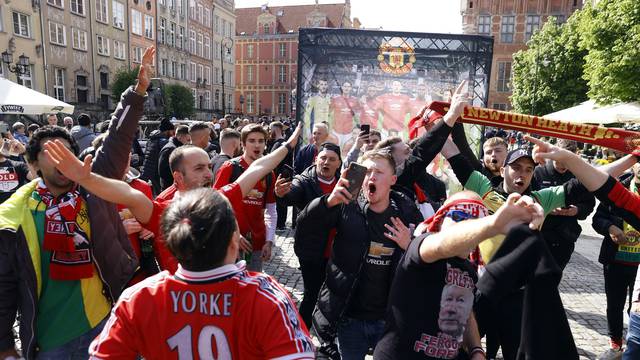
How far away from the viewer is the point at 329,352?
3234 millimetres

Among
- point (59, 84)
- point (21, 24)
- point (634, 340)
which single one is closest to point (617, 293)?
point (634, 340)

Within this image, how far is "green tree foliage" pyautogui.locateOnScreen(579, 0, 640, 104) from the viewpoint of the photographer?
50.4 ft

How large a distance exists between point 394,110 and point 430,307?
775 centimetres

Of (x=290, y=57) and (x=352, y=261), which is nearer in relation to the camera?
(x=352, y=261)

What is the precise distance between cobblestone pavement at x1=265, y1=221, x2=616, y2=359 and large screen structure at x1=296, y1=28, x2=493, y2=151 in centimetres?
293

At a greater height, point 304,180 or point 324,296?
point 304,180

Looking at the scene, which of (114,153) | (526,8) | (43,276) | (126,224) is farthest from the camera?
(526,8)

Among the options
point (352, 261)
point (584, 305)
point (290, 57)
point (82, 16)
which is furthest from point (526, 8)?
point (352, 261)

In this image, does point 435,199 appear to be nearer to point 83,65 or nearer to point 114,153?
point 114,153

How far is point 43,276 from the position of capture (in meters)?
2.45

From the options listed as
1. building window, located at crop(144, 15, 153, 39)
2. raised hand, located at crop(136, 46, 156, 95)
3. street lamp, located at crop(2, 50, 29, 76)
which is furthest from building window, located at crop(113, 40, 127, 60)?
raised hand, located at crop(136, 46, 156, 95)

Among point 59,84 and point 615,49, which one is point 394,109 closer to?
point 615,49

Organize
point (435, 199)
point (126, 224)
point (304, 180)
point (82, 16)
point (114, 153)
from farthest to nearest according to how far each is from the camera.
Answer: point (82, 16), point (435, 199), point (304, 180), point (126, 224), point (114, 153)

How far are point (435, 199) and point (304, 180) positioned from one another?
1660 millimetres
